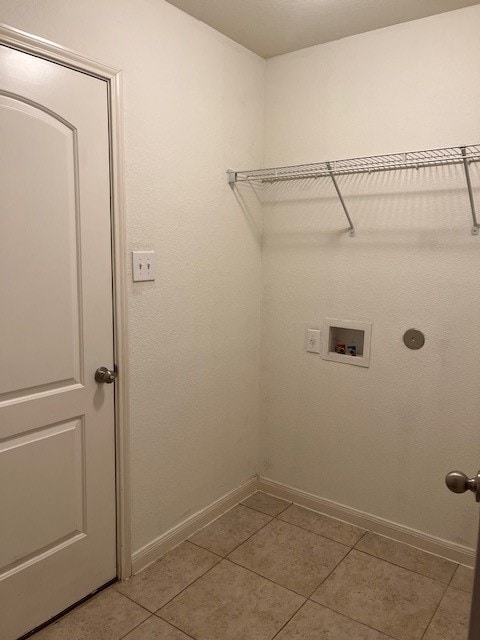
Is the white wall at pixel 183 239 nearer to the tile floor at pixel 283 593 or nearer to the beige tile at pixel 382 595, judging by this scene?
the tile floor at pixel 283 593

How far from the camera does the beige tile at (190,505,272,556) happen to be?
7.59 ft

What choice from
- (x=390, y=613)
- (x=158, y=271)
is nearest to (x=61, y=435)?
(x=158, y=271)

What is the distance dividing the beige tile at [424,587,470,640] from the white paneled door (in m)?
1.34

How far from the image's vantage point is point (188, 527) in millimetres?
2367

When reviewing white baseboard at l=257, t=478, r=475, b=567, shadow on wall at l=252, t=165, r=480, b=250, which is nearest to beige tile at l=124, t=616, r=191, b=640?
white baseboard at l=257, t=478, r=475, b=567

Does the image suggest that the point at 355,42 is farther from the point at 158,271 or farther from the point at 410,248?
the point at 158,271

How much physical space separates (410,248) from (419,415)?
780 mm

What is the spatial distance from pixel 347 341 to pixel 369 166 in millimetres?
865

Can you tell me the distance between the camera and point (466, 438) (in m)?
2.15

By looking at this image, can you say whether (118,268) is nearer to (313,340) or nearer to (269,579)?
(313,340)

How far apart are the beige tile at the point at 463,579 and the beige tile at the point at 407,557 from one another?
0.02 m

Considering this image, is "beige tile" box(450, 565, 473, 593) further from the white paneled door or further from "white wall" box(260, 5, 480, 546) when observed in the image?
the white paneled door

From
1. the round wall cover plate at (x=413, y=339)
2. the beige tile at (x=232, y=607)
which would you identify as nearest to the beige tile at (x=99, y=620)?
the beige tile at (x=232, y=607)

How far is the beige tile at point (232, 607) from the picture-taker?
1792 mm
